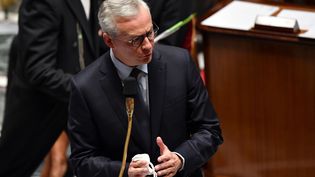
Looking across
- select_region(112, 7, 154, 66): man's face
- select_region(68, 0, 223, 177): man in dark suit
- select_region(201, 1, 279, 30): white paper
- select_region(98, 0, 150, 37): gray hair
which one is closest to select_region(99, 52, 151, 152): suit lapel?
select_region(68, 0, 223, 177): man in dark suit

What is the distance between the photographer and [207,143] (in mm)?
2537

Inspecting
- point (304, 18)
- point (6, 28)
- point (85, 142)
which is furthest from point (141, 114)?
point (6, 28)

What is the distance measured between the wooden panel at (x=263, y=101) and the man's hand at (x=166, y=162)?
3.21 ft

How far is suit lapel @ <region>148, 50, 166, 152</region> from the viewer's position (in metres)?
2.51

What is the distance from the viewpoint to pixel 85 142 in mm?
2477

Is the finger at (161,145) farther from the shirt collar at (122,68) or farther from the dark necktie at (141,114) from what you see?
the shirt collar at (122,68)

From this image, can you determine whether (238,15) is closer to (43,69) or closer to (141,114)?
(43,69)

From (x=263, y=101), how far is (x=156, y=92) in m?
0.93

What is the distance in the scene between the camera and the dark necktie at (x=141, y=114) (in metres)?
2.47

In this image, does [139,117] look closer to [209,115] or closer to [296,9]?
[209,115]

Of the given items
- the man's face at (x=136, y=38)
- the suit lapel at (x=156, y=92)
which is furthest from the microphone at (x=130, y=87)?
the suit lapel at (x=156, y=92)

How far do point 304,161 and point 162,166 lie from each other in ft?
3.76

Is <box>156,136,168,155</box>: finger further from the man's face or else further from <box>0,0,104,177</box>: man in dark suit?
<box>0,0,104,177</box>: man in dark suit

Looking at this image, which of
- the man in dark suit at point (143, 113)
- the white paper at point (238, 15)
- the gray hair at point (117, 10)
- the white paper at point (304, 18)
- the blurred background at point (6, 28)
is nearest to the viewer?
the gray hair at point (117, 10)
